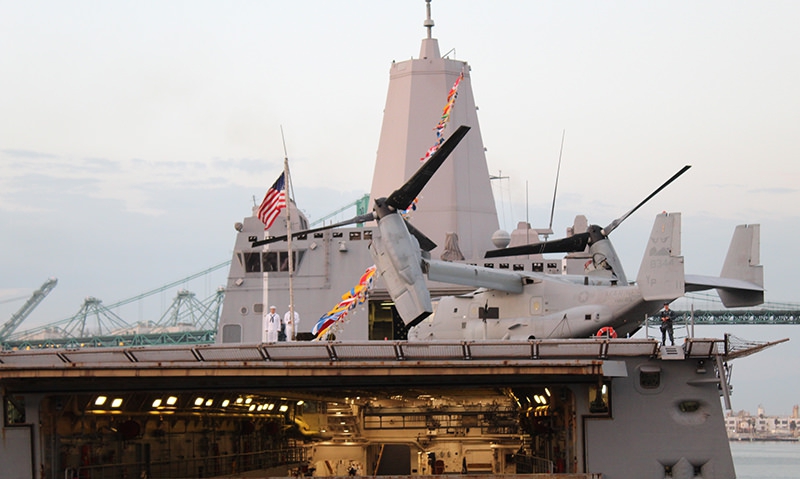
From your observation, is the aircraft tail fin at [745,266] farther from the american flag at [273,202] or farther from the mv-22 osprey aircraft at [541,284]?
the american flag at [273,202]

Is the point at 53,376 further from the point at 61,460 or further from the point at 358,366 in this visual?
the point at 358,366

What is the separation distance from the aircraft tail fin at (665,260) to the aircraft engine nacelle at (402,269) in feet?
13.9

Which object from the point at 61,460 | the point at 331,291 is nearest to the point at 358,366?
the point at 61,460

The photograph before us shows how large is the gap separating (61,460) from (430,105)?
20388mm

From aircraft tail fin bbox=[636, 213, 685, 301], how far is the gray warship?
0.26 feet

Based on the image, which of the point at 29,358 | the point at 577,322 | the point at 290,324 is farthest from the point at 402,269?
the point at 29,358

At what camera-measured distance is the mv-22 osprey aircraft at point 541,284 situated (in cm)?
2017

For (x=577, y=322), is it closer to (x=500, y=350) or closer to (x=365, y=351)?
(x=500, y=350)

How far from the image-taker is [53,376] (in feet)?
57.9

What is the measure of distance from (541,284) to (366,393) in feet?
16.3

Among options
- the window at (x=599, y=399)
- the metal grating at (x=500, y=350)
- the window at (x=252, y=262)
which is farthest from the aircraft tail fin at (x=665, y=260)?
the window at (x=252, y=262)

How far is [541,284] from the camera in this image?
22406 mm

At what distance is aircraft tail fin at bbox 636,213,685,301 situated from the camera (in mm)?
19891

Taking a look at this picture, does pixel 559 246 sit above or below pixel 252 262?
below
